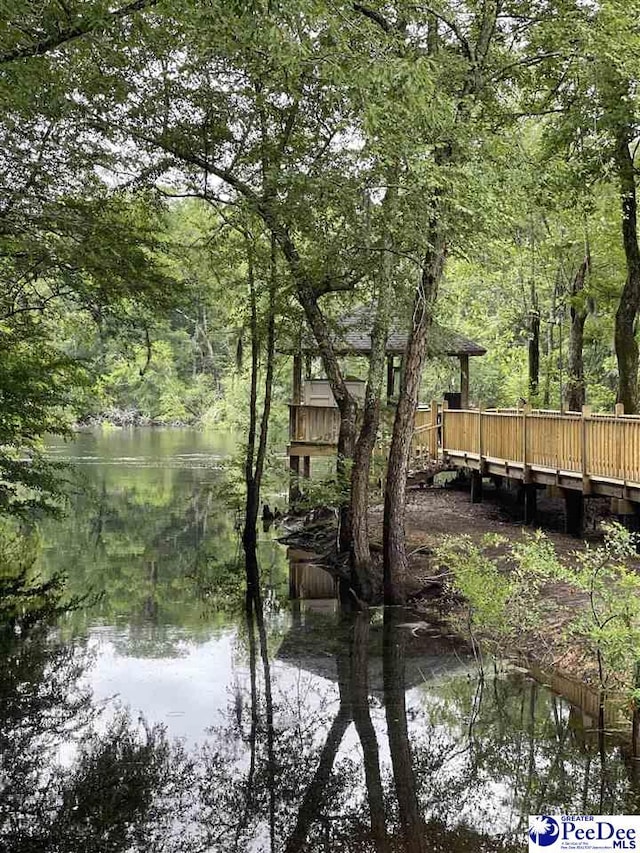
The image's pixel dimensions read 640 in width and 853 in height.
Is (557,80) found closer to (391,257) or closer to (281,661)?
(391,257)

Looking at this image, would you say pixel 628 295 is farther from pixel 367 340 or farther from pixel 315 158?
pixel 367 340

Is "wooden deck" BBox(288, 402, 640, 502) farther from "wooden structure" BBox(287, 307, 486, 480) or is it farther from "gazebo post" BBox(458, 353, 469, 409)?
"gazebo post" BBox(458, 353, 469, 409)

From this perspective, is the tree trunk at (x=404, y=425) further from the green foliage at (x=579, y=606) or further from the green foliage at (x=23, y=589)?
the green foliage at (x=23, y=589)

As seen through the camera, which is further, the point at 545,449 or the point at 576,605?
the point at 545,449

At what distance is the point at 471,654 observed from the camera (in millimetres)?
10375

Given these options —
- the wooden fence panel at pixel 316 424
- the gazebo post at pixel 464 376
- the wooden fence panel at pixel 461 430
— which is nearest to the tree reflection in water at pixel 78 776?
the wooden fence panel at pixel 316 424

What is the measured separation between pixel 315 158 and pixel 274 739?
7.99 meters

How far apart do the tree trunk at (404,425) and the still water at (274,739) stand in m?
0.73

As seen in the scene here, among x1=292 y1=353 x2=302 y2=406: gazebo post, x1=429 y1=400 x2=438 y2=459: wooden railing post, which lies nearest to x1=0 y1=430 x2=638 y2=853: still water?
x1=292 y1=353 x2=302 y2=406: gazebo post

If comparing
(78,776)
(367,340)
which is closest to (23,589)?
(78,776)

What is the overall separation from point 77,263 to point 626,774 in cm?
823

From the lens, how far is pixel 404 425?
39.8 ft

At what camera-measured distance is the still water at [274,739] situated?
6.16m

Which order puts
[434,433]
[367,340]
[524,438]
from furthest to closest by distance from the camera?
1. [367,340]
2. [434,433]
3. [524,438]
